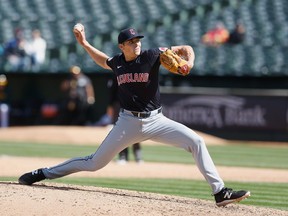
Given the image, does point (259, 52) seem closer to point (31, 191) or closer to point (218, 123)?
point (218, 123)

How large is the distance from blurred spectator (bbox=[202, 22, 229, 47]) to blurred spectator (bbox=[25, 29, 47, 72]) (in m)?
4.73

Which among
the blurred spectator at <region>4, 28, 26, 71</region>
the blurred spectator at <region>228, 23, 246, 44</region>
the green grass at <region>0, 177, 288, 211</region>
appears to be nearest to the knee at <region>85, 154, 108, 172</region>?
the green grass at <region>0, 177, 288, 211</region>

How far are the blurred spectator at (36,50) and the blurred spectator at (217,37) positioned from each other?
4732mm

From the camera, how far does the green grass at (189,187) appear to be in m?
9.05

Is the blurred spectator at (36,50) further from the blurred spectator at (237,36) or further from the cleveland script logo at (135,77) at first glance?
the cleveland script logo at (135,77)

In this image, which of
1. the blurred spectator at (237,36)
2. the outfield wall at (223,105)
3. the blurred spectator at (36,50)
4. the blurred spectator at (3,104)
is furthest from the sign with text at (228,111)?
the blurred spectator at (3,104)

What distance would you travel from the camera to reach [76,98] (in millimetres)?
21688

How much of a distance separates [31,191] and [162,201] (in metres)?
1.29

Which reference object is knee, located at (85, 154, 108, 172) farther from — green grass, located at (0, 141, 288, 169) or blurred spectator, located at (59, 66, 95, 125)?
blurred spectator, located at (59, 66, 95, 125)

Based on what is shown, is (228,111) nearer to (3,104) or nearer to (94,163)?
(3,104)

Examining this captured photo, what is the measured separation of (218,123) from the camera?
1988cm

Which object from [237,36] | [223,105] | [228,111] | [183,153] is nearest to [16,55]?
[237,36]

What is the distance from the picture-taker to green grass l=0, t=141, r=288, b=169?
49.4 feet

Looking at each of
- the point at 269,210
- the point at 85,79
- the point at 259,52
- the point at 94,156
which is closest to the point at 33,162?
the point at 94,156
